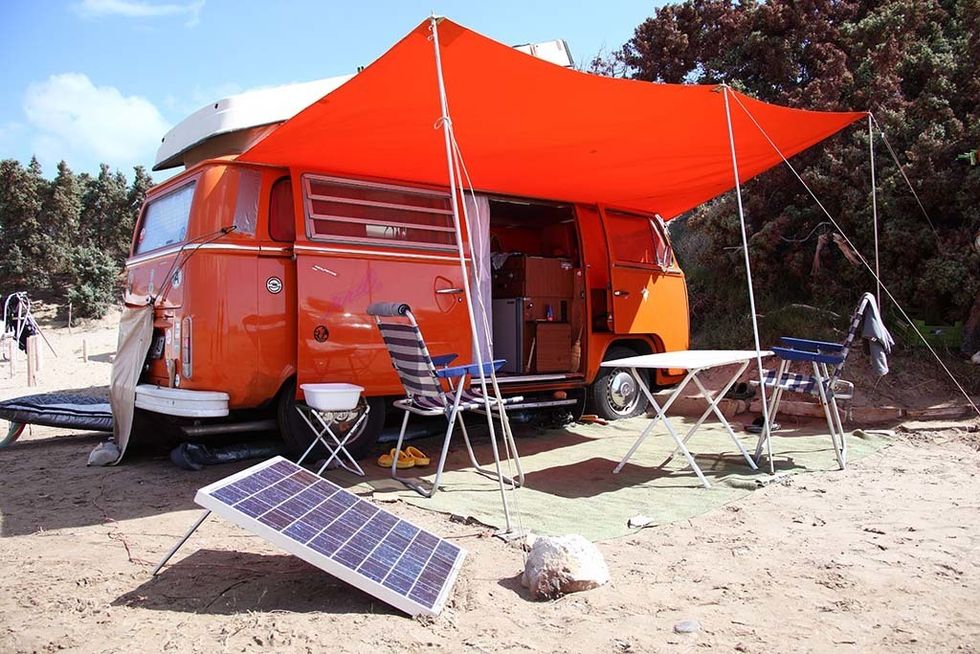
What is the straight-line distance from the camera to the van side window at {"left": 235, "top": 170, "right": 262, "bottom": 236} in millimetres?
4301

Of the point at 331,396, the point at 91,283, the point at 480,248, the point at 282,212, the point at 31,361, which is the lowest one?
the point at 31,361

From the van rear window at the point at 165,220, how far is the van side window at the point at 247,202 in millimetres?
335

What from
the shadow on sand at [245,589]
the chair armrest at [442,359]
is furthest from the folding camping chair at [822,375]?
the shadow on sand at [245,589]

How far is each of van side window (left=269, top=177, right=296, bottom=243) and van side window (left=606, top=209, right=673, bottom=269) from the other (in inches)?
120

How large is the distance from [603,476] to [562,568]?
2.03 metres

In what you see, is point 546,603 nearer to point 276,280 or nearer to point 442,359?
point 442,359

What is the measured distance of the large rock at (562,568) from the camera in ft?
8.44

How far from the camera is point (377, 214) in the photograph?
192 inches

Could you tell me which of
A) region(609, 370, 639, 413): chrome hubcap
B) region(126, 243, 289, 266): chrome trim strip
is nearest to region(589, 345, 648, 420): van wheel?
region(609, 370, 639, 413): chrome hubcap

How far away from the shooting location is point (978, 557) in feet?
9.43

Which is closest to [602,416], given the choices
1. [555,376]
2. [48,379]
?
[555,376]

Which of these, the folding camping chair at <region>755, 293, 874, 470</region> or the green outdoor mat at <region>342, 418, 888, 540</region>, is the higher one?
the folding camping chair at <region>755, 293, 874, 470</region>

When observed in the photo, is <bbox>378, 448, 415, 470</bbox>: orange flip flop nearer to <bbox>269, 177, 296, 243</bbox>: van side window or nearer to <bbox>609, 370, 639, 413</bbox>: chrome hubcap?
<bbox>269, 177, 296, 243</bbox>: van side window

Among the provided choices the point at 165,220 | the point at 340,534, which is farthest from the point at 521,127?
the point at 340,534
